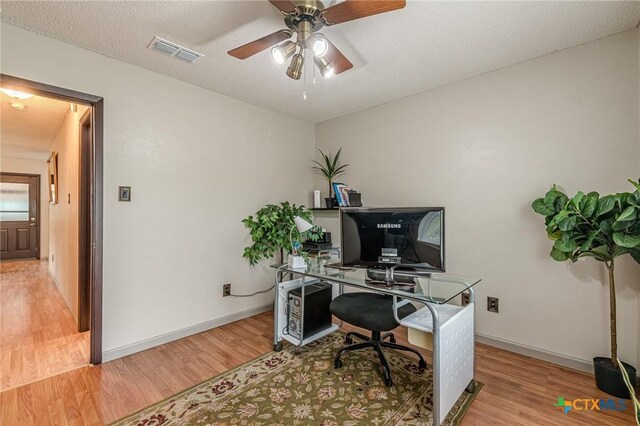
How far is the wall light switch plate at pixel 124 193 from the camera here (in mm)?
2268

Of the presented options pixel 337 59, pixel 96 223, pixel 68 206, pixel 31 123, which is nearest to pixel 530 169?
pixel 337 59

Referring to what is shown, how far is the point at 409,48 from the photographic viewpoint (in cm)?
207

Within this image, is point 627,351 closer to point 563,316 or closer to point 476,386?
point 563,316

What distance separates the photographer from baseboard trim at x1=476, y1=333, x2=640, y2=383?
203 centimetres

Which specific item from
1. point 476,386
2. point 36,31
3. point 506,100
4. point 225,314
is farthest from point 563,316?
point 36,31

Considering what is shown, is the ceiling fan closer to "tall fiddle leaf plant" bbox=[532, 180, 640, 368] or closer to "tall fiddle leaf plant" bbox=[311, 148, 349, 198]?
"tall fiddle leaf plant" bbox=[532, 180, 640, 368]

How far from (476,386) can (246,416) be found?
4.93ft

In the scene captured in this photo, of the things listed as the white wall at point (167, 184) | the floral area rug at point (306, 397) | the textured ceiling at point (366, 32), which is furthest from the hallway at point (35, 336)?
the textured ceiling at point (366, 32)

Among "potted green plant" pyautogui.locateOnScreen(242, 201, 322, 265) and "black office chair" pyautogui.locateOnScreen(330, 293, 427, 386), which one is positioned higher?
"potted green plant" pyautogui.locateOnScreen(242, 201, 322, 265)

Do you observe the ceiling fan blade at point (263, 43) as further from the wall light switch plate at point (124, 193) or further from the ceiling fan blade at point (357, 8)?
the wall light switch plate at point (124, 193)

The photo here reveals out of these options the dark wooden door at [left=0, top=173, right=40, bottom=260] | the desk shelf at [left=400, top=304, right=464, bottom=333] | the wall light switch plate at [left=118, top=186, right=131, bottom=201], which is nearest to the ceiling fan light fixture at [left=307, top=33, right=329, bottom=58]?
the desk shelf at [left=400, top=304, right=464, bottom=333]

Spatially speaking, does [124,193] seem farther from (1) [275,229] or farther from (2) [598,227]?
(2) [598,227]

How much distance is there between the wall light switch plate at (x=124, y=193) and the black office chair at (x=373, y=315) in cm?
190

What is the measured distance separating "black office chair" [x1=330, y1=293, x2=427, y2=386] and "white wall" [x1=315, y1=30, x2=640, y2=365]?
0.97m
